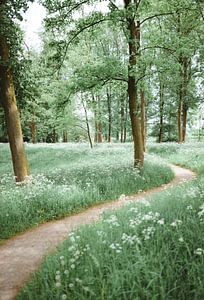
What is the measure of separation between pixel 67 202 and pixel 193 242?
618 cm

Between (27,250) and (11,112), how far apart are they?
6908 millimetres

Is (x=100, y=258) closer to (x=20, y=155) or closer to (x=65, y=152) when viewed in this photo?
(x=20, y=155)

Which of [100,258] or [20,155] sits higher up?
[20,155]

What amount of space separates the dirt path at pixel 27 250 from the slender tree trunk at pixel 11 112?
4.23 meters

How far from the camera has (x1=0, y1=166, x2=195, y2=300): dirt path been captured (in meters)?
6.35

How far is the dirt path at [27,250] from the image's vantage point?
635 cm

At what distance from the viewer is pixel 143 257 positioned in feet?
17.6

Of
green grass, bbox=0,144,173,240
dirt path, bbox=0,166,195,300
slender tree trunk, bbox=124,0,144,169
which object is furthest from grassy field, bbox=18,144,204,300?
slender tree trunk, bbox=124,0,144,169

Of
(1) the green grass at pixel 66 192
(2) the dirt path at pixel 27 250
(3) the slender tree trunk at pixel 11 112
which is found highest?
(3) the slender tree trunk at pixel 11 112

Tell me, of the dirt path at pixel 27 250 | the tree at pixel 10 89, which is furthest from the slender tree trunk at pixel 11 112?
the dirt path at pixel 27 250

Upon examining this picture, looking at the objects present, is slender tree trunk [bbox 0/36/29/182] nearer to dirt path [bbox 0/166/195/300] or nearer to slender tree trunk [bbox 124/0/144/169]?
dirt path [bbox 0/166/195/300]

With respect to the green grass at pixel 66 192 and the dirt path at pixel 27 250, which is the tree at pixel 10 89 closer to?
the green grass at pixel 66 192

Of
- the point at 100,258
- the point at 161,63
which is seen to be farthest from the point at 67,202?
the point at 161,63

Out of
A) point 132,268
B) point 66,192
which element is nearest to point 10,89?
point 66,192
